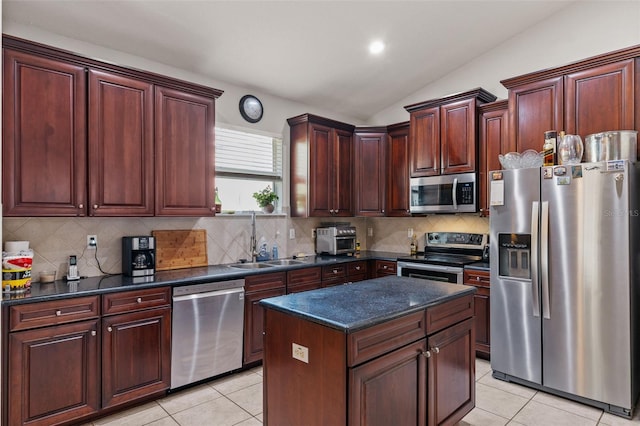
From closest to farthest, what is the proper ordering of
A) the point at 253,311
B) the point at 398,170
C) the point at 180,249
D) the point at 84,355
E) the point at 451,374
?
1. the point at 451,374
2. the point at 84,355
3. the point at 253,311
4. the point at 180,249
5. the point at 398,170

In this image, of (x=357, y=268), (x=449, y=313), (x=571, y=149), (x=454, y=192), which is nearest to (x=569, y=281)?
(x=571, y=149)

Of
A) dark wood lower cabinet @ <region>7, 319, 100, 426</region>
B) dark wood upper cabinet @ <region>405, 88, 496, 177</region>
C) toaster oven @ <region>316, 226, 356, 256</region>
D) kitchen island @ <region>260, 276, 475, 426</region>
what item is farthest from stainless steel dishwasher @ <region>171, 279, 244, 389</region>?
dark wood upper cabinet @ <region>405, 88, 496, 177</region>

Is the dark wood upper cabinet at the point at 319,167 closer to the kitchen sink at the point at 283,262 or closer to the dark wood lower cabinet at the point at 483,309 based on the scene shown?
the kitchen sink at the point at 283,262

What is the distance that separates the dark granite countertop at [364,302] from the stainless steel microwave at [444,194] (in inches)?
65.0

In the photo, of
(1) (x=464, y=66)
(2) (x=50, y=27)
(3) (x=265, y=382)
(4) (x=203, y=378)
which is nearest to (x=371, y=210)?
(1) (x=464, y=66)

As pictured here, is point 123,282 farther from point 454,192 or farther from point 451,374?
point 454,192

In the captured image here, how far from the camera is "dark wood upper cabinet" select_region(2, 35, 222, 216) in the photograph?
2422mm

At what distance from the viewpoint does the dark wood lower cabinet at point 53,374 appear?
221cm

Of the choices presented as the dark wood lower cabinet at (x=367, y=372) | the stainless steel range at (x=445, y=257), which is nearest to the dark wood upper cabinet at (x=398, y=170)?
the stainless steel range at (x=445, y=257)

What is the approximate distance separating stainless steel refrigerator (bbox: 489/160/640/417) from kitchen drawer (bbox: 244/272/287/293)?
6.20 ft

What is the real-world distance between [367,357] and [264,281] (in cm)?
188

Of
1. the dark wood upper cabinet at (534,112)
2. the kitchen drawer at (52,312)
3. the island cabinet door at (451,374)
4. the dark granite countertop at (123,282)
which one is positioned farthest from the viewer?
the dark wood upper cabinet at (534,112)

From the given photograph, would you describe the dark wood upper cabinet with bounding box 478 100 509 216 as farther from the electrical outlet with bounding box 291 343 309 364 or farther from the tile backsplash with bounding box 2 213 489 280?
the electrical outlet with bounding box 291 343 309 364

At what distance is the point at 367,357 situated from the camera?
1699 mm
